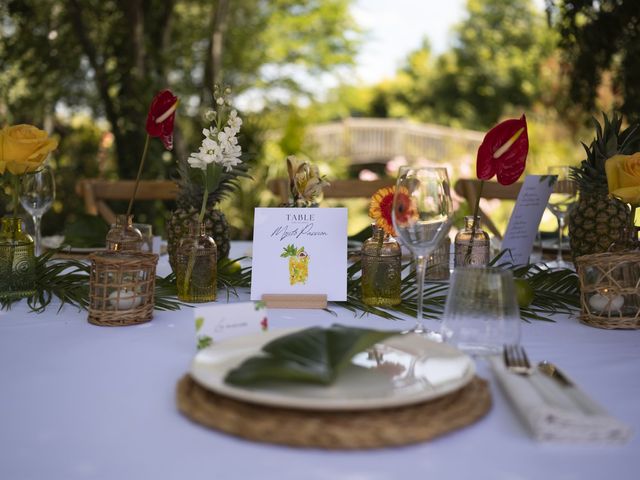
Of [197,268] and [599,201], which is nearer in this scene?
[197,268]

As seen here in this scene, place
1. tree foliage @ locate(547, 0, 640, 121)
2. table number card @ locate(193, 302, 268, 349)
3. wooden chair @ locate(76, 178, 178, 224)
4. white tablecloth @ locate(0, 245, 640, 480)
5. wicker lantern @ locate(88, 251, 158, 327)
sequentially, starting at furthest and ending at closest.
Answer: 1. tree foliage @ locate(547, 0, 640, 121)
2. wooden chair @ locate(76, 178, 178, 224)
3. wicker lantern @ locate(88, 251, 158, 327)
4. table number card @ locate(193, 302, 268, 349)
5. white tablecloth @ locate(0, 245, 640, 480)

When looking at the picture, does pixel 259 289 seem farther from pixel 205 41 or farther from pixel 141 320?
pixel 205 41

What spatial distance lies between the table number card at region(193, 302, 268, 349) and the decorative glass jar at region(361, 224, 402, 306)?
13.6 inches

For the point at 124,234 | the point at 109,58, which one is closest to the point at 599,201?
the point at 124,234

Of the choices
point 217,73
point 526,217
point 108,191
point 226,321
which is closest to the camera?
point 226,321

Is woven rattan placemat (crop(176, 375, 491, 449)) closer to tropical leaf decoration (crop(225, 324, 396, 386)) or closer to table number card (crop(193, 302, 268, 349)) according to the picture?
tropical leaf decoration (crop(225, 324, 396, 386))

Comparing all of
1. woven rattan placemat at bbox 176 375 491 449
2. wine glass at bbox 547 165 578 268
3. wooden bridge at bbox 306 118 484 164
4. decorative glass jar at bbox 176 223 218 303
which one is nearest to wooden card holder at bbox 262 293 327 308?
decorative glass jar at bbox 176 223 218 303

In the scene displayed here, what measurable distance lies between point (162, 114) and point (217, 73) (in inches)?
205

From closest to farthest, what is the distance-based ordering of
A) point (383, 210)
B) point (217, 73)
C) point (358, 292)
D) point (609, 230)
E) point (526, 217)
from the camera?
point (383, 210) < point (358, 292) < point (609, 230) < point (526, 217) < point (217, 73)

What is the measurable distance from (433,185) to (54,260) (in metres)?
1.01

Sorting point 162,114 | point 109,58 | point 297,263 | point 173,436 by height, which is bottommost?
point 173,436

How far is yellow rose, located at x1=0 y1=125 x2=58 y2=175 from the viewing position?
1.18 metres

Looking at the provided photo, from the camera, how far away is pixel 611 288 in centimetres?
105

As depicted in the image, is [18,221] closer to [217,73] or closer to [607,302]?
[607,302]
